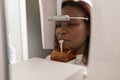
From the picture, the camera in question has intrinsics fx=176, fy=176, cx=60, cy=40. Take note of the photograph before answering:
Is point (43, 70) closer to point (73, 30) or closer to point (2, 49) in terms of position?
point (73, 30)

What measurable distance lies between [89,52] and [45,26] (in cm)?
26

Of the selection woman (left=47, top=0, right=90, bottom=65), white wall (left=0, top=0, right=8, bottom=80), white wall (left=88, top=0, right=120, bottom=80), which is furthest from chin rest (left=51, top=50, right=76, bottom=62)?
white wall (left=0, top=0, right=8, bottom=80)

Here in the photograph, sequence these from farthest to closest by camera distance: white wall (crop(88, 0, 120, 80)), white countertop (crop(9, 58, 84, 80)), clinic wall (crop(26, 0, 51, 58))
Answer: clinic wall (crop(26, 0, 51, 58)), white countertop (crop(9, 58, 84, 80)), white wall (crop(88, 0, 120, 80))

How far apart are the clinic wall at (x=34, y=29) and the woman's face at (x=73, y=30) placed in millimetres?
109

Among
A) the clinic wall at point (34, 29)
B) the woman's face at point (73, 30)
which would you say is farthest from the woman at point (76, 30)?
the clinic wall at point (34, 29)

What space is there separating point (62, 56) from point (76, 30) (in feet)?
0.48

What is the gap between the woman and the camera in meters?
0.70

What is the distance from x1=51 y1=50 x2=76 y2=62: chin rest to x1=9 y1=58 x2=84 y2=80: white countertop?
0.02 meters

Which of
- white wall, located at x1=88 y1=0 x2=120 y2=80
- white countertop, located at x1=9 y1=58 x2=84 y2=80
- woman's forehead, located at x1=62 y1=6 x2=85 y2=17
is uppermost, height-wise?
woman's forehead, located at x1=62 y1=6 x2=85 y2=17

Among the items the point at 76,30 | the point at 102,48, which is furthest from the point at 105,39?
the point at 76,30

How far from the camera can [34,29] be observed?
85 centimetres

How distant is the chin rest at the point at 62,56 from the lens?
0.80 meters

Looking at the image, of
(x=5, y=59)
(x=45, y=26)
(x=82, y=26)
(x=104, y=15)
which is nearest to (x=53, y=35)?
(x=45, y=26)

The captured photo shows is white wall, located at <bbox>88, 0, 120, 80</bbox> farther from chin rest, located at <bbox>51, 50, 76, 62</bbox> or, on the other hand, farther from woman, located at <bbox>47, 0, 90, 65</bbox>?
chin rest, located at <bbox>51, 50, 76, 62</bbox>
